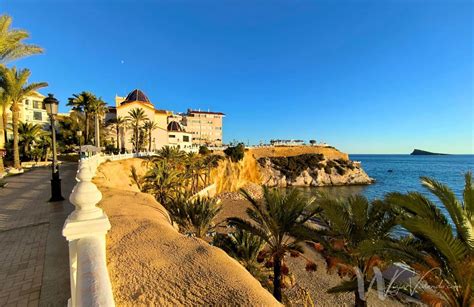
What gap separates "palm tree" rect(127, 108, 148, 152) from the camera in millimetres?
42531

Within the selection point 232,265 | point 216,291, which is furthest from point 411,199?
point 216,291

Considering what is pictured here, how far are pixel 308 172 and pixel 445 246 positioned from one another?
6589cm

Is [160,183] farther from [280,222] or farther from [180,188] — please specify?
[280,222]

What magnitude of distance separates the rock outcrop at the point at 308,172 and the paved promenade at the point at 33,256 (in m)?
57.0

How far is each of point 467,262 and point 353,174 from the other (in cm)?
7259

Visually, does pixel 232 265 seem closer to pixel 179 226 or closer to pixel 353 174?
pixel 179 226

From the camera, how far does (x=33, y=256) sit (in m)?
5.56

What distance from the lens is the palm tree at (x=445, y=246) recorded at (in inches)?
→ 193

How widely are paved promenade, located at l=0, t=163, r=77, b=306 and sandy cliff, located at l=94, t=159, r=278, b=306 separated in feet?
3.39

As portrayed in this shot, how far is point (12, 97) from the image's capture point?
2097 cm

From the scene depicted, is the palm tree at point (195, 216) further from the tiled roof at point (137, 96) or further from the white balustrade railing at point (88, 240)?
the tiled roof at point (137, 96)

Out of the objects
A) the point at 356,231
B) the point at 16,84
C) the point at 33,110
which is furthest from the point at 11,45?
the point at 33,110

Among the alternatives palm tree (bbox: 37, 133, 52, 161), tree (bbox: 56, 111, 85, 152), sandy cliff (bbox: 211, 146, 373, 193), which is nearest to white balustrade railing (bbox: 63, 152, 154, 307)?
palm tree (bbox: 37, 133, 52, 161)

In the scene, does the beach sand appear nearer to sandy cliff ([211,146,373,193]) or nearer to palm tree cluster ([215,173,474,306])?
palm tree cluster ([215,173,474,306])
